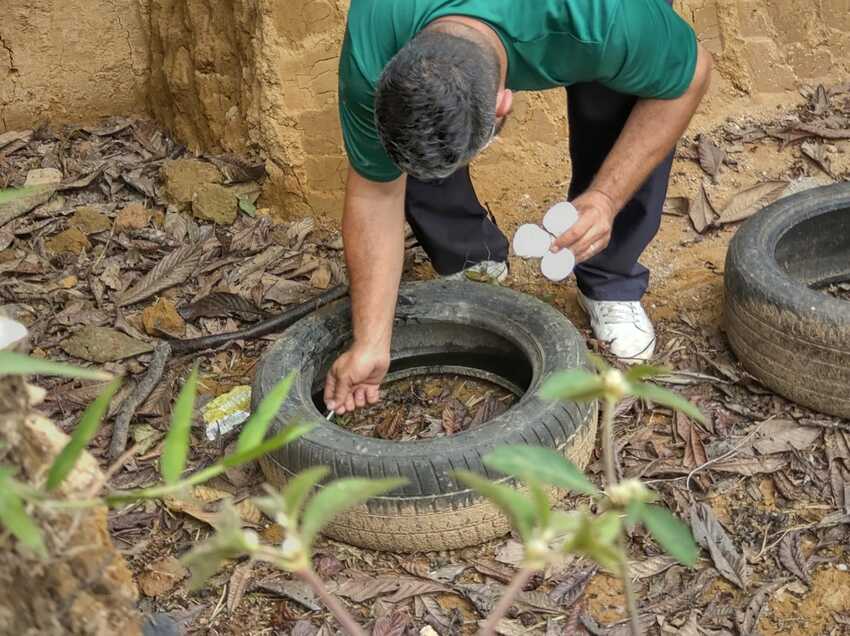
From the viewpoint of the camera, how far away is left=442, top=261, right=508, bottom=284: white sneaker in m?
3.57

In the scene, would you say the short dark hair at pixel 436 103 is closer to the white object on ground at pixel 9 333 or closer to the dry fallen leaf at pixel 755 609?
the white object on ground at pixel 9 333

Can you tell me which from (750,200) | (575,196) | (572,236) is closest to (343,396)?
(572,236)

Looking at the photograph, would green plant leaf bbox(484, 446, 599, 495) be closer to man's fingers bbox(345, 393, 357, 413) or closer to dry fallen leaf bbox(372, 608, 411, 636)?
dry fallen leaf bbox(372, 608, 411, 636)

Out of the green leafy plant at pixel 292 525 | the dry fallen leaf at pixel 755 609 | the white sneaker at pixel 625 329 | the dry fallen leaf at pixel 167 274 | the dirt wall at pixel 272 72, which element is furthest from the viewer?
the dirt wall at pixel 272 72

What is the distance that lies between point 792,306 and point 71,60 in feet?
10.3

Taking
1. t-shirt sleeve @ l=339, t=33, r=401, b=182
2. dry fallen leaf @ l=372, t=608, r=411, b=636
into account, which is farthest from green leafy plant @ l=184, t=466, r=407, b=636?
t-shirt sleeve @ l=339, t=33, r=401, b=182

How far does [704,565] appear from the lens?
2.66 metres

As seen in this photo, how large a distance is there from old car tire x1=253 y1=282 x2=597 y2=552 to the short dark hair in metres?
0.67

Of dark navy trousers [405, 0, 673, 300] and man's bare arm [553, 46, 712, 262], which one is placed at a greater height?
man's bare arm [553, 46, 712, 262]

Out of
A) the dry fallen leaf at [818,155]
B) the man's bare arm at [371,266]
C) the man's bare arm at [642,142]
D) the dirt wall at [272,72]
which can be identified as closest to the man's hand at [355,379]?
the man's bare arm at [371,266]

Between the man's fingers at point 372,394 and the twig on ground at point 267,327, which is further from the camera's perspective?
the twig on ground at point 267,327

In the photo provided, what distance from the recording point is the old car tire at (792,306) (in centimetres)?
287

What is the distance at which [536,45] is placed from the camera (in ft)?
8.55

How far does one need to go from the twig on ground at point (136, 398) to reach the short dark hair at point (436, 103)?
4.18 ft
